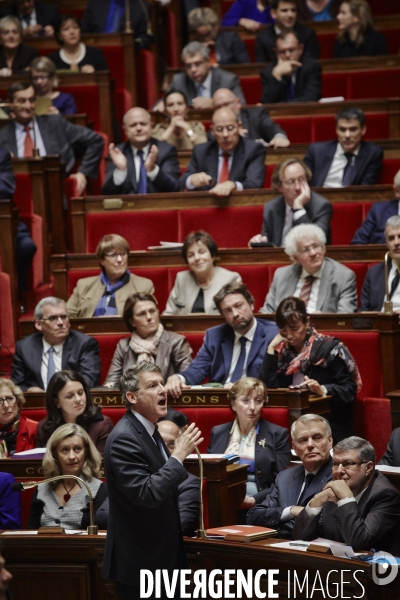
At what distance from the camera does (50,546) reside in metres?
2.11

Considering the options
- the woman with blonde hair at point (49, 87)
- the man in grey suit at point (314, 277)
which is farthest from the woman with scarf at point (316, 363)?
the woman with blonde hair at point (49, 87)

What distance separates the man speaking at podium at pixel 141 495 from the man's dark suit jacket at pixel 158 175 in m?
1.82

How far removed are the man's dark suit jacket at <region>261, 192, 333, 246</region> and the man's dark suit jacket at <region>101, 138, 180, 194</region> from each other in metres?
0.45

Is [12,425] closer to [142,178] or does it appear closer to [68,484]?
[68,484]

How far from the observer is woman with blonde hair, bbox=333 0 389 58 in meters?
4.27

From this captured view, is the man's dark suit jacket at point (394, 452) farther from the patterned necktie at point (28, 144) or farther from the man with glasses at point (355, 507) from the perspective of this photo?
the patterned necktie at point (28, 144)

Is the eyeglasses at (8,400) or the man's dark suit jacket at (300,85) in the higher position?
the man's dark suit jacket at (300,85)

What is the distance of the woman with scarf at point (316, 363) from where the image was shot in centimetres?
260

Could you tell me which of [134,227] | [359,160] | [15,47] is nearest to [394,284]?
[359,160]

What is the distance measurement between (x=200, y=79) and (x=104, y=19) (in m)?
0.72

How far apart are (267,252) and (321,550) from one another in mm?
1454

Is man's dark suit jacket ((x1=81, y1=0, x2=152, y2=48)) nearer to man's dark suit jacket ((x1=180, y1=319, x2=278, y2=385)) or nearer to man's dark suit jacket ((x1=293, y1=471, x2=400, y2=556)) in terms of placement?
man's dark suit jacket ((x1=180, y1=319, x2=278, y2=385))

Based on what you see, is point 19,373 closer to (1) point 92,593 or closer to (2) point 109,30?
(1) point 92,593

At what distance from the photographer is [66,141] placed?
3.85 meters
